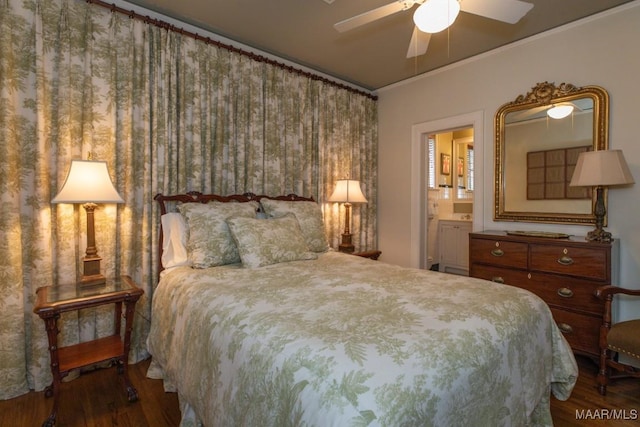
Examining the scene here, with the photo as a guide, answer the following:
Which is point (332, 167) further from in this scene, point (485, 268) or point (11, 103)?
point (11, 103)

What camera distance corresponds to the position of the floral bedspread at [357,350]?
0.90 metres

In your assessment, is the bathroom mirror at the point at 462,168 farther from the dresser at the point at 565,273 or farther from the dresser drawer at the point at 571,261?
the dresser drawer at the point at 571,261

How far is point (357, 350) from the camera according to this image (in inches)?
39.0

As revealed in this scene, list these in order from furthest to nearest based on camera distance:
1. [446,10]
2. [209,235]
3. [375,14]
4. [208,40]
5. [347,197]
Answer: [347,197], [208,40], [209,235], [375,14], [446,10]

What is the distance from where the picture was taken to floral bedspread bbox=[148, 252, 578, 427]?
0.90 metres

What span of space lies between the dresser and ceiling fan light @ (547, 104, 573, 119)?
42.8 inches

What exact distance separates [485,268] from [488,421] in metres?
1.96

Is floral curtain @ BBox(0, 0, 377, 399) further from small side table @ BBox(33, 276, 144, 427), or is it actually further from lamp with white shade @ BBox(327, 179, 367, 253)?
lamp with white shade @ BBox(327, 179, 367, 253)

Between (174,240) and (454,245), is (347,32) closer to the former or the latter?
(174,240)

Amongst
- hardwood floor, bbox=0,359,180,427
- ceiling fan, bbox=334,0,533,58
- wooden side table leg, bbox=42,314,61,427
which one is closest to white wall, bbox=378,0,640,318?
ceiling fan, bbox=334,0,533,58

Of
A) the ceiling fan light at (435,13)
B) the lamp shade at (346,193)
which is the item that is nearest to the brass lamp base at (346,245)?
the lamp shade at (346,193)

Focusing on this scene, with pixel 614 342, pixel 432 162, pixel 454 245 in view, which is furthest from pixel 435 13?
pixel 454 245

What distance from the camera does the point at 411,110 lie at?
12.7 feet

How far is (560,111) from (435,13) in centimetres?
188
